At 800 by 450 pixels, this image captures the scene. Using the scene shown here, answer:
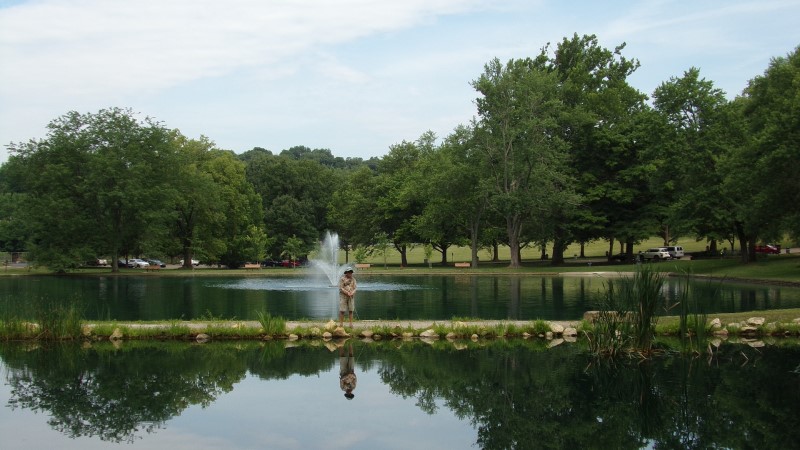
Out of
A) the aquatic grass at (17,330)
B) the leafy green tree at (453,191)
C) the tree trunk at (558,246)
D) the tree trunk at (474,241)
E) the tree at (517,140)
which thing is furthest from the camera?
the tree trunk at (558,246)

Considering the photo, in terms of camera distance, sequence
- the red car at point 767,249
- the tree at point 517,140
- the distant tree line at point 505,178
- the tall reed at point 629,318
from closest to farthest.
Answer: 1. the tall reed at point 629,318
2. the distant tree line at point 505,178
3. the tree at point 517,140
4. the red car at point 767,249

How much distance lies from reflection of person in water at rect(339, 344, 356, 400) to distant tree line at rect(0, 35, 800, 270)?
36145 mm

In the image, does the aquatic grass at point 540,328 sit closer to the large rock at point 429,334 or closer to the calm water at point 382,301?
the large rock at point 429,334

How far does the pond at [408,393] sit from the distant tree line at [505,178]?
114ft

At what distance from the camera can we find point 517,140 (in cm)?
6031

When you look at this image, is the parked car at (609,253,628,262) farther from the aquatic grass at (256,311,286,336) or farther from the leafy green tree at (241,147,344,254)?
the aquatic grass at (256,311,286,336)

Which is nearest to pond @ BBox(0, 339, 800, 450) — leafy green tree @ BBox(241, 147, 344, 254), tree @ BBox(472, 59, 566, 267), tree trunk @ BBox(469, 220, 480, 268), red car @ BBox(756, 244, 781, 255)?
tree @ BBox(472, 59, 566, 267)

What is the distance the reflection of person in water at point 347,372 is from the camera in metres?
13.6

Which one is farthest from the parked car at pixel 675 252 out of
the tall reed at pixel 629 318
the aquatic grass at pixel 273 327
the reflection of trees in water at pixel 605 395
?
the aquatic grass at pixel 273 327

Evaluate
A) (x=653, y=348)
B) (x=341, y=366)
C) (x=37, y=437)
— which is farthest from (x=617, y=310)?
(x=37, y=437)

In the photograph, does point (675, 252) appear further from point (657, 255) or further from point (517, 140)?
point (517, 140)

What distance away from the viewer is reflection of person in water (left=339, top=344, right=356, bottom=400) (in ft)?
44.7

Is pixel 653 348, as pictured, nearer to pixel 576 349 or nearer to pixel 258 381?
pixel 576 349

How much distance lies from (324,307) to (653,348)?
1408cm
